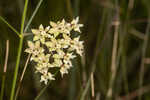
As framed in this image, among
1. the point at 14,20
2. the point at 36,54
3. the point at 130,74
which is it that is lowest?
the point at 130,74

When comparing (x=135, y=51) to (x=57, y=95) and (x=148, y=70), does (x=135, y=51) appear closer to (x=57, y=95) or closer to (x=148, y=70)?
(x=148, y=70)

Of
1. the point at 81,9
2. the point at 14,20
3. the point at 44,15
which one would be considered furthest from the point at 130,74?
the point at 14,20

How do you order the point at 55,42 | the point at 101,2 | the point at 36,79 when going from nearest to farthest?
1. the point at 55,42
2. the point at 36,79
3. the point at 101,2

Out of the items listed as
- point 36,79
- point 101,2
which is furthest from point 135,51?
point 36,79

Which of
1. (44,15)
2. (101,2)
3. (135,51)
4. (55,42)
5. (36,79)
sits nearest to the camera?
(55,42)

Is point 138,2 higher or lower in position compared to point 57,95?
higher

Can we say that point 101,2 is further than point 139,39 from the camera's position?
No
